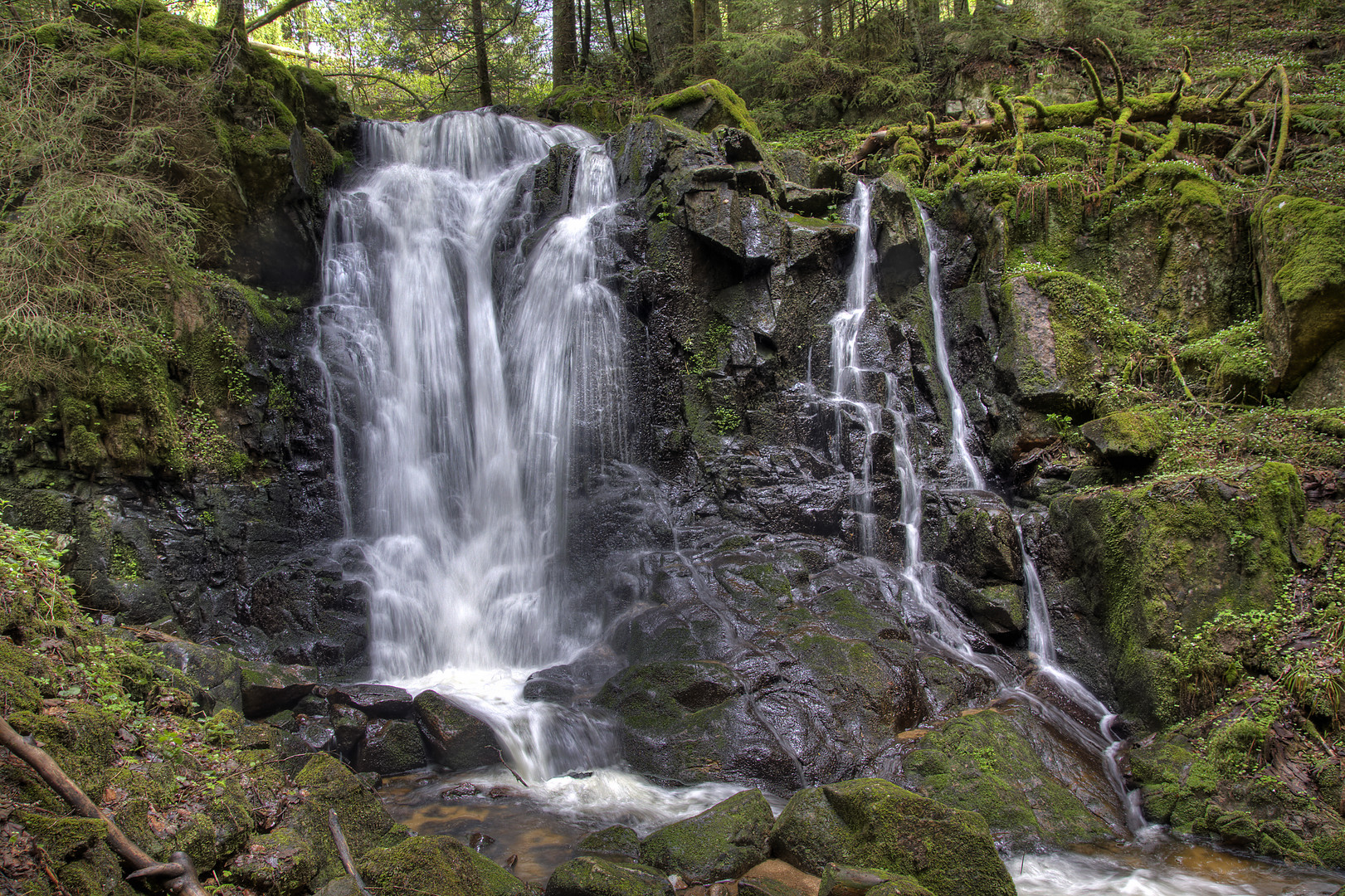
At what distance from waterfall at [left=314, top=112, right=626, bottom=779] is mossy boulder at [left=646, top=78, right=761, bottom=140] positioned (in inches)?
93.3

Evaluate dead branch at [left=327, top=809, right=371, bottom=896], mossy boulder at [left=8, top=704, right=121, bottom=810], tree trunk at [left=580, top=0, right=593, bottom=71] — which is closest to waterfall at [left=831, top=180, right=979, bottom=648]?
dead branch at [left=327, top=809, right=371, bottom=896]

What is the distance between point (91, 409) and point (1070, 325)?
12128 mm

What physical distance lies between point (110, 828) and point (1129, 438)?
9.28m

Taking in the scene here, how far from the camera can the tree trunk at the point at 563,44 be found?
17.7 meters

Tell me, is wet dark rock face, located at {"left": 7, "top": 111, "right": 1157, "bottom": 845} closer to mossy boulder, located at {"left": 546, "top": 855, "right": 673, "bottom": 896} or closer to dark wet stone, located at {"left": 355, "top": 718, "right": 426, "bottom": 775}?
dark wet stone, located at {"left": 355, "top": 718, "right": 426, "bottom": 775}

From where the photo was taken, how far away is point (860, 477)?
9.28 metres

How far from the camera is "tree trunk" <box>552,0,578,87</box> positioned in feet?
58.1

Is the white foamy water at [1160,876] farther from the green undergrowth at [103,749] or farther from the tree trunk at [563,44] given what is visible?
the tree trunk at [563,44]

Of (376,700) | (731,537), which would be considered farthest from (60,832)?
(731,537)

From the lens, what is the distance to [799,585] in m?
7.99

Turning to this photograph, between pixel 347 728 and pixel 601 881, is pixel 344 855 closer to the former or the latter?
pixel 601 881

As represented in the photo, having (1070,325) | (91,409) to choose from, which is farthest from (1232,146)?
(91,409)

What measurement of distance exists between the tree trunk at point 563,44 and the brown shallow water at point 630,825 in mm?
16846

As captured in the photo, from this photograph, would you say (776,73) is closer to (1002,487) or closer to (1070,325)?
(1070,325)
